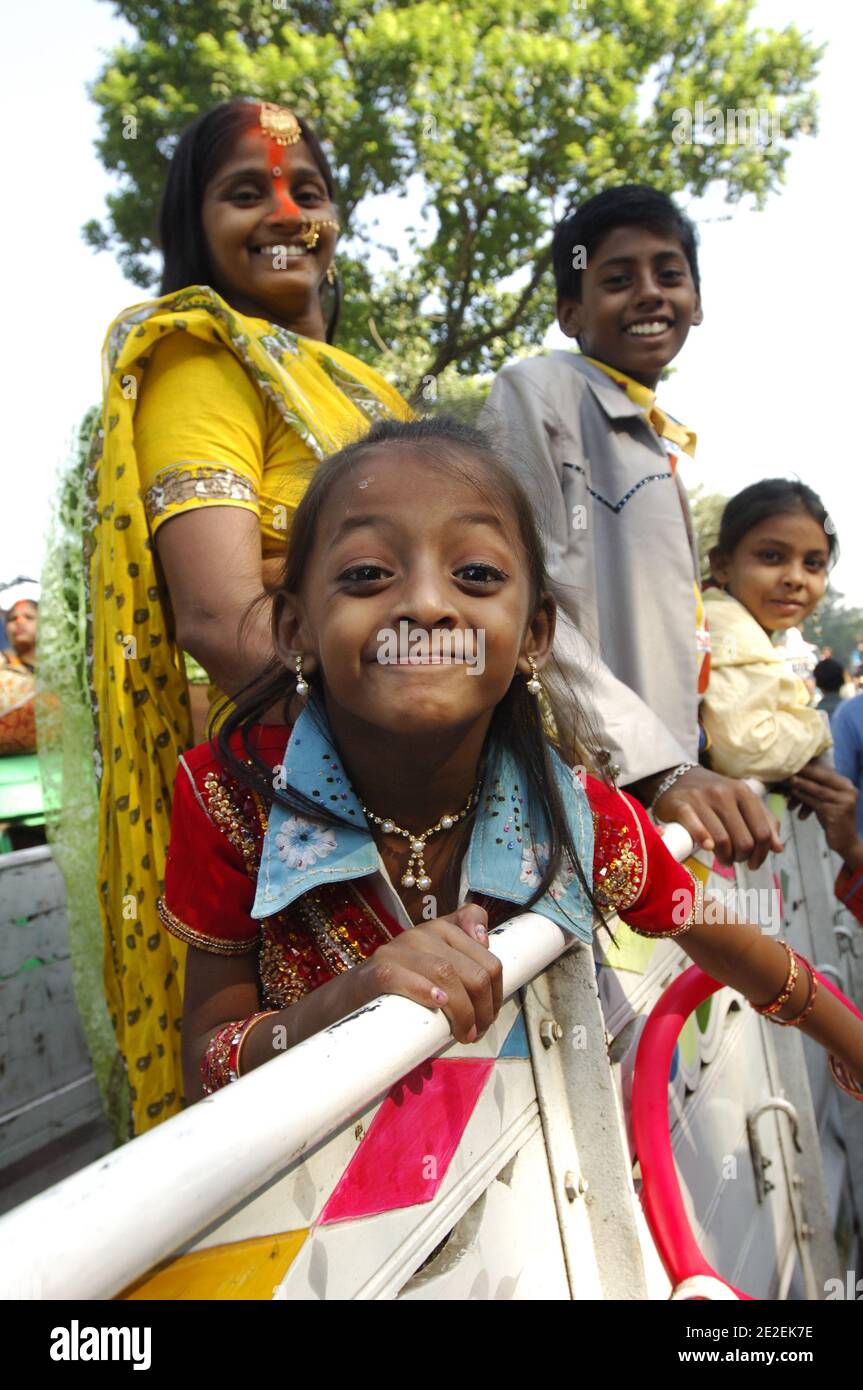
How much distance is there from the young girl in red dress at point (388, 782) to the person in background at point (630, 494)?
1.23ft

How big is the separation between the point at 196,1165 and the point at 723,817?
4.47ft

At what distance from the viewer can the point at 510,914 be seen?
4.33ft

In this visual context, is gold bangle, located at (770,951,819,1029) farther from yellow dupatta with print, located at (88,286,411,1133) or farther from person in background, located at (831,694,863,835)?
person in background, located at (831,694,863,835)

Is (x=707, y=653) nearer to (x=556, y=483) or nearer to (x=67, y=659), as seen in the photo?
(x=556, y=483)

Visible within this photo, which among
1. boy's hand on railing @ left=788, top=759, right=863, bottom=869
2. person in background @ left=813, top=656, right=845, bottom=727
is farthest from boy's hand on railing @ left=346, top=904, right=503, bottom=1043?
person in background @ left=813, top=656, right=845, bottom=727

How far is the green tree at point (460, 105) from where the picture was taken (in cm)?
966

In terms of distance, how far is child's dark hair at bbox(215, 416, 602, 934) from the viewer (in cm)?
129

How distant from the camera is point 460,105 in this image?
994 centimetres

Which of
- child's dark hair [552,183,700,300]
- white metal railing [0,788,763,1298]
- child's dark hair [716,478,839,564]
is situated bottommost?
white metal railing [0,788,763,1298]

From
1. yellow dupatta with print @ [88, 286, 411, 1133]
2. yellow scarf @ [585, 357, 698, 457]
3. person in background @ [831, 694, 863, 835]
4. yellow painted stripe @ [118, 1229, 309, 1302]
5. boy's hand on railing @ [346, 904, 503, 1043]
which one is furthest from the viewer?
person in background @ [831, 694, 863, 835]

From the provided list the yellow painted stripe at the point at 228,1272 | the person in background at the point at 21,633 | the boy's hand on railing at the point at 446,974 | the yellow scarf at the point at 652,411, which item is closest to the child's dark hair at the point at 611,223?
the yellow scarf at the point at 652,411

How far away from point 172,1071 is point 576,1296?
2.61 ft

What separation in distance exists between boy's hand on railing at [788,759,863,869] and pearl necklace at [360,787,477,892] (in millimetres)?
1769
